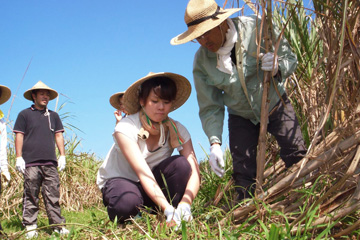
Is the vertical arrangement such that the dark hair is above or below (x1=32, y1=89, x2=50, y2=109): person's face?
below

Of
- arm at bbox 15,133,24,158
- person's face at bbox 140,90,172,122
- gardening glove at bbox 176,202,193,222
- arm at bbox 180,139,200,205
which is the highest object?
person's face at bbox 140,90,172,122

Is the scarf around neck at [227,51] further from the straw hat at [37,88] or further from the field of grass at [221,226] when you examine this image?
the straw hat at [37,88]

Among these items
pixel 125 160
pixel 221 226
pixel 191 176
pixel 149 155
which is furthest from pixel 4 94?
pixel 221 226

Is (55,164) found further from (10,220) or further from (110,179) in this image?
(110,179)

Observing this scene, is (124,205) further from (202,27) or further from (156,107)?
(202,27)

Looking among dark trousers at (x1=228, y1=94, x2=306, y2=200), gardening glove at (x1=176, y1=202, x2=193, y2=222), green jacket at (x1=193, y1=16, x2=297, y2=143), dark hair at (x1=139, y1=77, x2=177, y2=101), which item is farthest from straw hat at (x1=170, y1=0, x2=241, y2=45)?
gardening glove at (x1=176, y1=202, x2=193, y2=222)

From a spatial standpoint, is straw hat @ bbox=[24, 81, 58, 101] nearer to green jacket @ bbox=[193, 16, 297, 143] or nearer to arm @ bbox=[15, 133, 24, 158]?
arm @ bbox=[15, 133, 24, 158]

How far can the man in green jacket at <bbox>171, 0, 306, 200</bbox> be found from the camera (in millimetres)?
2393

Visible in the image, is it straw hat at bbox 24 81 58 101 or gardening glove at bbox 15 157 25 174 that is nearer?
gardening glove at bbox 15 157 25 174

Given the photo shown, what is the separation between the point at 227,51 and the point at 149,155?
A: 803 millimetres

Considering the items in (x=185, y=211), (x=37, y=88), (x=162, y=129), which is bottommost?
(x=185, y=211)

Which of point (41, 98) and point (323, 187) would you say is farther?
point (41, 98)

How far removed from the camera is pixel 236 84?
246 centimetres

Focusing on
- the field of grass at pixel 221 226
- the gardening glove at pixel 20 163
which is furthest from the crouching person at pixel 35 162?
the field of grass at pixel 221 226
